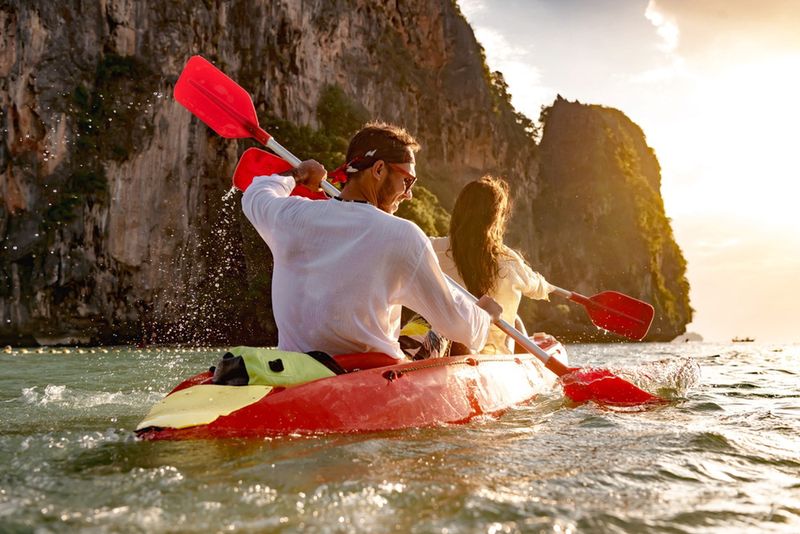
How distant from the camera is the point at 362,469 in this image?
2078 mm

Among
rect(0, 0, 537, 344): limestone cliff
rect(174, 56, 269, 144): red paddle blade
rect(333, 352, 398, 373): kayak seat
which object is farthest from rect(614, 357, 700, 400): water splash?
rect(0, 0, 537, 344): limestone cliff

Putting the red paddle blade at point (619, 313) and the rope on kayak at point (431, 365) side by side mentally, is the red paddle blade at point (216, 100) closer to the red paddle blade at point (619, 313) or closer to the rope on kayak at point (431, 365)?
the rope on kayak at point (431, 365)

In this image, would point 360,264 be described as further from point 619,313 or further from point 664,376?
point 619,313

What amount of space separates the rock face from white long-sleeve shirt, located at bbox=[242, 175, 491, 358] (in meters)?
19.4

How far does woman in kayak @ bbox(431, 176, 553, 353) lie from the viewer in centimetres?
420

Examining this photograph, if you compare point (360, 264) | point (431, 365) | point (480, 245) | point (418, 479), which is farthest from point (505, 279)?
point (418, 479)

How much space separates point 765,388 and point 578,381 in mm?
2913

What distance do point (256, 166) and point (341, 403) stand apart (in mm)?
1624

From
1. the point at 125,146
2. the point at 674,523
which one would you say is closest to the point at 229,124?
the point at 674,523

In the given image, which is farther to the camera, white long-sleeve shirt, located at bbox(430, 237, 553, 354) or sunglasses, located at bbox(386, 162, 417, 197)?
white long-sleeve shirt, located at bbox(430, 237, 553, 354)

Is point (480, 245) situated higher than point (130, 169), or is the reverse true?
point (130, 169)

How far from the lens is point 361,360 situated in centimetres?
286

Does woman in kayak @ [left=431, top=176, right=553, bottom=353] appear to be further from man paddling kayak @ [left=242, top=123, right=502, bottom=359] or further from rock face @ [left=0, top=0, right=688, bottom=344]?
rock face @ [left=0, top=0, right=688, bottom=344]

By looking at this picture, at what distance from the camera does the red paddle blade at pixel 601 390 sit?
13.9 feet
